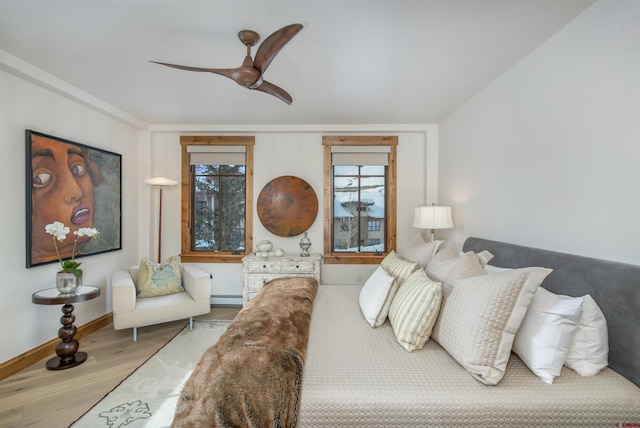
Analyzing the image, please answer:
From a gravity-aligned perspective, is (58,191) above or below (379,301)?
above

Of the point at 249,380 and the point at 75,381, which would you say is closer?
the point at 249,380

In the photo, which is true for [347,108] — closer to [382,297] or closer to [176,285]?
[382,297]

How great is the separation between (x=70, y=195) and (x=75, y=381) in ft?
5.48

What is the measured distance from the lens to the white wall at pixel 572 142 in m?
1.40

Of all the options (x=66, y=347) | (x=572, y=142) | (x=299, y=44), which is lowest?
(x=66, y=347)

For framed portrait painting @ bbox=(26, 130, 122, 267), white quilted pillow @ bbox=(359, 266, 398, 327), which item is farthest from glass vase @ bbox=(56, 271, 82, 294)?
white quilted pillow @ bbox=(359, 266, 398, 327)

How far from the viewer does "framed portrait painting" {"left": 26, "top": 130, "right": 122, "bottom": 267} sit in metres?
2.43

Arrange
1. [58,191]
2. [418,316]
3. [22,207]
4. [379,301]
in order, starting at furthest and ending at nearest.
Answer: [58,191]
[22,207]
[379,301]
[418,316]

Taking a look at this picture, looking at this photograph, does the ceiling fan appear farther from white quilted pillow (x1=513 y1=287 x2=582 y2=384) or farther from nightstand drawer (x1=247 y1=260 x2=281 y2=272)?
nightstand drawer (x1=247 y1=260 x2=281 y2=272)

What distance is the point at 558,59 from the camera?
1.79m

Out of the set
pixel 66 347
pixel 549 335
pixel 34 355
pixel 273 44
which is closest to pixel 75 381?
pixel 66 347

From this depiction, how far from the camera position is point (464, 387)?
1161mm

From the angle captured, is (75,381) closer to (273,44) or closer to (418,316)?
(418,316)

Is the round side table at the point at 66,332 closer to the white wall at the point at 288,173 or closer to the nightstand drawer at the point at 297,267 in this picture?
the white wall at the point at 288,173
